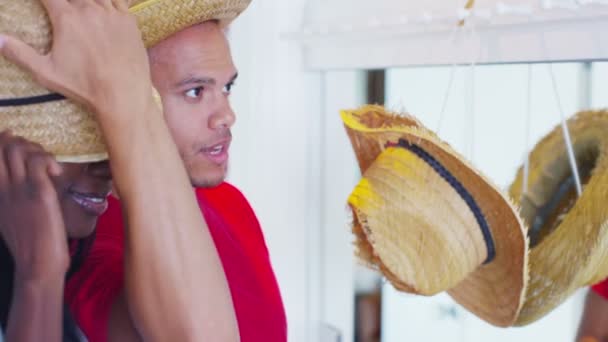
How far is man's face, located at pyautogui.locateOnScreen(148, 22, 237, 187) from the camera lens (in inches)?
28.7

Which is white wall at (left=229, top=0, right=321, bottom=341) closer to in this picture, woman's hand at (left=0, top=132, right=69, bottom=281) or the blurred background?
the blurred background

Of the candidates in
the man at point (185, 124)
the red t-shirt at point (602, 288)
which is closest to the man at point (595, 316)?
the red t-shirt at point (602, 288)

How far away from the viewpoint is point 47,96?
2.06 feet

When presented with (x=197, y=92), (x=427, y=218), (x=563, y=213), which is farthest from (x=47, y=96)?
(x=563, y=213)

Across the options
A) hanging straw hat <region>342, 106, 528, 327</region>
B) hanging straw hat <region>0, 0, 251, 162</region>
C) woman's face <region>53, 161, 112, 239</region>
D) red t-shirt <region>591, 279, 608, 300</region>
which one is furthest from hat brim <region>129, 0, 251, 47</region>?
red t-shirt <region>591, 279, 608, 300</region>

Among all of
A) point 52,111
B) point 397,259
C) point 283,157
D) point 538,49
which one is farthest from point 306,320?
point 52,111

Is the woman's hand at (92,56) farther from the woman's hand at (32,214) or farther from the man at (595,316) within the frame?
the man at (595,316)

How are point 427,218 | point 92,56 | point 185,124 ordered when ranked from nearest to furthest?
point 92,56 → point 185,124 → point 427,218

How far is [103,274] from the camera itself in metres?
0.73

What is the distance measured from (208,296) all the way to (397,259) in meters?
0.26

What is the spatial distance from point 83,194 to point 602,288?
2.23 feet

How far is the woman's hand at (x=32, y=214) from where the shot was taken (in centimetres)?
66

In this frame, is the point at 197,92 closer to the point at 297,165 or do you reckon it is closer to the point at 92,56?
the point at 92,56

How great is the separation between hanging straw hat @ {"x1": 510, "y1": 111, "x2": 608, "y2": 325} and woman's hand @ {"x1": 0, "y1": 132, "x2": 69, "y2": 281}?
0.54m
